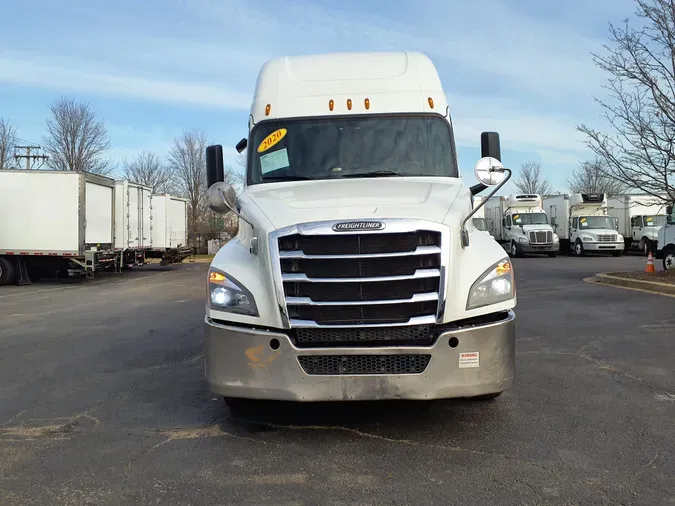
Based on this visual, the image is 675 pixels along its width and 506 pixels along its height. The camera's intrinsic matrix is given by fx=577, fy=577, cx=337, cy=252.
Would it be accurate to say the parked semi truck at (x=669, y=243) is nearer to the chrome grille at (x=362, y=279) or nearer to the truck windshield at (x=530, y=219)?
the truck windshield at (x=530, y=219)

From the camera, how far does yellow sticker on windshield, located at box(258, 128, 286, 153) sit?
217 inches

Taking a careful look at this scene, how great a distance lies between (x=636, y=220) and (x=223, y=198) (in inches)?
1328

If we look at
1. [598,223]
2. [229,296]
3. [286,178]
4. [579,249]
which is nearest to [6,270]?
[286,178]

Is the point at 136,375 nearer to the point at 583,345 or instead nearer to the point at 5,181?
the point at 583,345

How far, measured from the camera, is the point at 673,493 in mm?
3268

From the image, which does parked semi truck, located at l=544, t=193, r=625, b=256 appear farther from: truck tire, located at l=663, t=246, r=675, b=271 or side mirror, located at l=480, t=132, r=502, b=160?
side mirror, located at l=480, t=132, r=502, b=160

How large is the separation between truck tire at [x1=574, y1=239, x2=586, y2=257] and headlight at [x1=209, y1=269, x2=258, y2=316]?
30.0m

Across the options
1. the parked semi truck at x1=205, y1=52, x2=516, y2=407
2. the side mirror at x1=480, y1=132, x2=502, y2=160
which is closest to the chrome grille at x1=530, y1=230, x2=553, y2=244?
the side mirror at x1=480, y1=132, x2=502, y2=160

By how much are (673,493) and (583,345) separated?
14.1 feet

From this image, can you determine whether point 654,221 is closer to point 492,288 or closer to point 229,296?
point 492,288

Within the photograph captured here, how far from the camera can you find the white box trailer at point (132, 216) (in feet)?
68.8

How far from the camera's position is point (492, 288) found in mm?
4000

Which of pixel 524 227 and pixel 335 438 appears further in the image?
pixel 524 227

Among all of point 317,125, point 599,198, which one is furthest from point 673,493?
point 599,198
